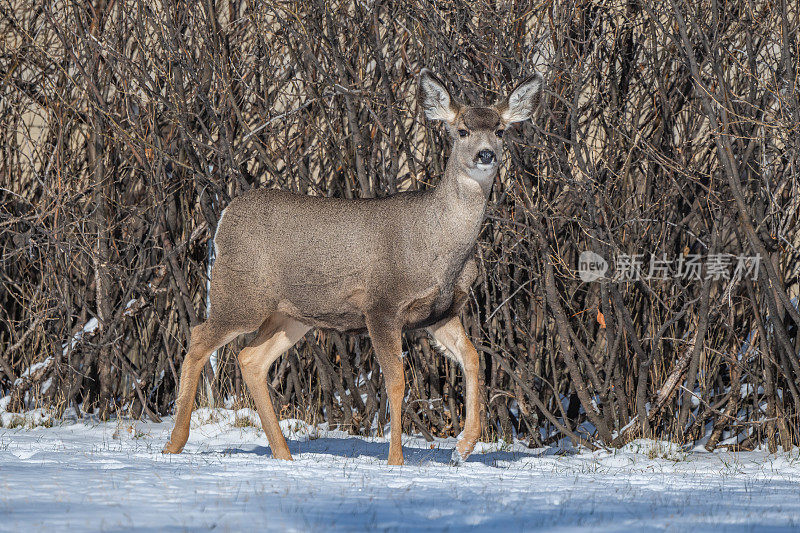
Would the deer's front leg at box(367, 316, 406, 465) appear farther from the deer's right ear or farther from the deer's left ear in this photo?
the deer's left ear

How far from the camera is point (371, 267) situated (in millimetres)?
6574

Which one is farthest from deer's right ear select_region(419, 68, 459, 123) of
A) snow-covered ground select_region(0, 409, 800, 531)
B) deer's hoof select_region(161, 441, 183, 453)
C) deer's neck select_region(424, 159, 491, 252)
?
deer's hoof select_region(161, 441, 183, 453)

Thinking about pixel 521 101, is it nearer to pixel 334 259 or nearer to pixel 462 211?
pixel 462 211

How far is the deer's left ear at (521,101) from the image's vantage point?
22.1 feet

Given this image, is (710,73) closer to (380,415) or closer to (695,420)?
(695,420)

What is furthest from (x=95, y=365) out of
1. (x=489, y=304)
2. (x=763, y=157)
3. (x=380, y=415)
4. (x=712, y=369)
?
(x=763, y=157)

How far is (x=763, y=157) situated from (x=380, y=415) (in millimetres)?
3546

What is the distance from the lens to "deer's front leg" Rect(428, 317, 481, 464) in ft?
20.9

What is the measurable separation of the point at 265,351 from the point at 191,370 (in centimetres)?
52

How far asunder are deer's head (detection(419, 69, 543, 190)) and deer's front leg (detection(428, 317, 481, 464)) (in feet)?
2.97

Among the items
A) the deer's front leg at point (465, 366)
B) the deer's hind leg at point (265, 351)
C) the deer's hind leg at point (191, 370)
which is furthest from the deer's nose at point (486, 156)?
the deer's hind leg at point (191, 370)

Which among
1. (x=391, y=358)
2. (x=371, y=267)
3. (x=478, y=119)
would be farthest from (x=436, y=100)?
(x=391, y=358)

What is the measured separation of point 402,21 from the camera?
871 centimetres

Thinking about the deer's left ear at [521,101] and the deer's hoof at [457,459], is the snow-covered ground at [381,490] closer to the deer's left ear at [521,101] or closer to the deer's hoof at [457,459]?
the deer's hoof at [457,459]
